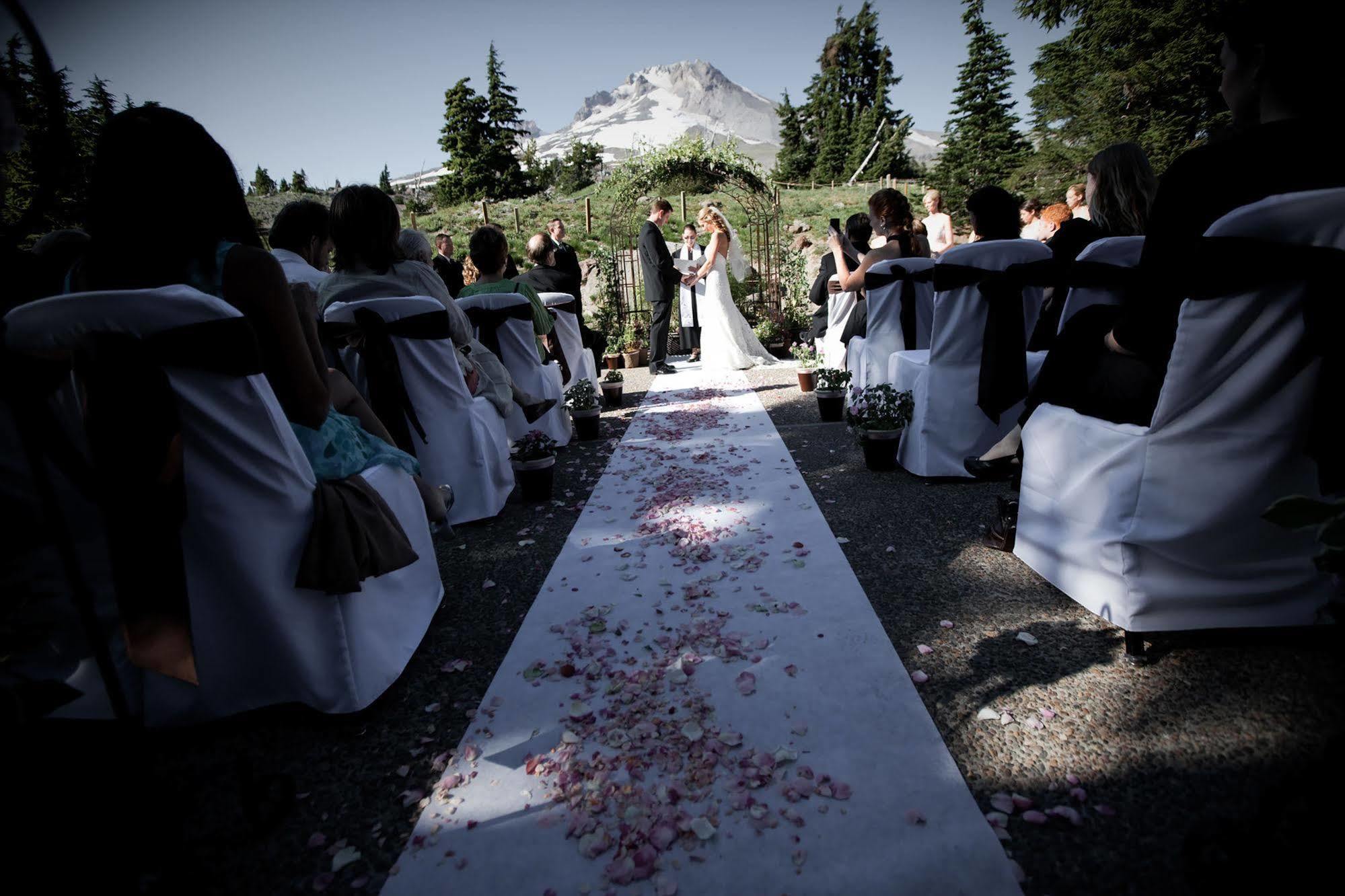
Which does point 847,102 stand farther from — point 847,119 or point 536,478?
point 536,478

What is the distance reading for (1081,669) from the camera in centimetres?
200

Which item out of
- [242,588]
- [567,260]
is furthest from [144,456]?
[567,260]

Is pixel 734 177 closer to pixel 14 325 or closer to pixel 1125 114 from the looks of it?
pixel 14 325

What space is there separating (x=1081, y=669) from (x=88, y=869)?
7.97ft

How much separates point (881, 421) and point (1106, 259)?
1713 millimetres

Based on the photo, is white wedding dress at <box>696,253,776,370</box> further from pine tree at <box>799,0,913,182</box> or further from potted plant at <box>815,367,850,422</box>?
pine tree at <box>799,0,913,182</box>

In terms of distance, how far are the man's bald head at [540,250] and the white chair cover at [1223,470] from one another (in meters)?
5.30

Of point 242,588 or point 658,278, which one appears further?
point 658,278

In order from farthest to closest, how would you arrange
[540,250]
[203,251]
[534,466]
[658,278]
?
[658,278], [540,250], [534,466], [203,251]

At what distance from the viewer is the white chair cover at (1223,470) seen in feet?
5.63

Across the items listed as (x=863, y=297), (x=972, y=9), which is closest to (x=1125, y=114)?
(x=972, y=9)

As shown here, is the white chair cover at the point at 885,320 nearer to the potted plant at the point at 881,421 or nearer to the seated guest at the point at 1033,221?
the potted plant at the point at 881,421

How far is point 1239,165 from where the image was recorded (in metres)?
1.76

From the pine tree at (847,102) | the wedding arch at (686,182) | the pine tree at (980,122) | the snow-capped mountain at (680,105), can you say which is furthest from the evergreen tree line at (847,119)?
the snow-capped mountain at (680,105)
